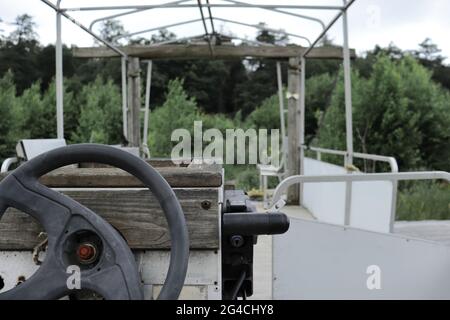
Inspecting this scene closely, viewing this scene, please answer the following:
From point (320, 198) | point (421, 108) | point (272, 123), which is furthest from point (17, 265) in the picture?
point (272, 123)

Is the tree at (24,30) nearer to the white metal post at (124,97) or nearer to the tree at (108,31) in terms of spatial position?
the tree at (108,31)

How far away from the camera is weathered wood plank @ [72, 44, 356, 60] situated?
648 centimetres

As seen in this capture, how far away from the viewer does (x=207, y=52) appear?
21.7ft

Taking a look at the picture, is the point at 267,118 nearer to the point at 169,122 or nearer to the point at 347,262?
the point at 169,122

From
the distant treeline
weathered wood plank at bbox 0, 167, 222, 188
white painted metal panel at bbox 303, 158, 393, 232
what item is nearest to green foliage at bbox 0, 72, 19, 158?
the distant treeline

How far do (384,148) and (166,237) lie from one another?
9636 mm

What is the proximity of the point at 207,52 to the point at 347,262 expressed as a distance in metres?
4.75

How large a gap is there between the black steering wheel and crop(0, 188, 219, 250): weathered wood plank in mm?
104

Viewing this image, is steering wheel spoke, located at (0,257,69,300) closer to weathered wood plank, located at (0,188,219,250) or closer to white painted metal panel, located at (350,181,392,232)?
weathered wood plank, located at (0,188,219,250)

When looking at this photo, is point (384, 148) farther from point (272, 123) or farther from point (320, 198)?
point (272, 123)

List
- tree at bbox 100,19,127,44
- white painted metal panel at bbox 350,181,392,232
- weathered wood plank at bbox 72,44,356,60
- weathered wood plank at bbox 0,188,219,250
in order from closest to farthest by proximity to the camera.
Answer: weathered wood plank at bbox 0,188,219,250, white painted metal panel at bbox 350,181,392,232, tree at bbox 100,19,127,44, weathered wood plank at bbox 72,44,356,60

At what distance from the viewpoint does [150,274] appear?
1049 mm

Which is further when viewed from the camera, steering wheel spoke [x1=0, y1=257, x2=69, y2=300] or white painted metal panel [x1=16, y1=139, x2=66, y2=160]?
white painted metal panel [x1=16, y1=139, x2=66, y2=160]
